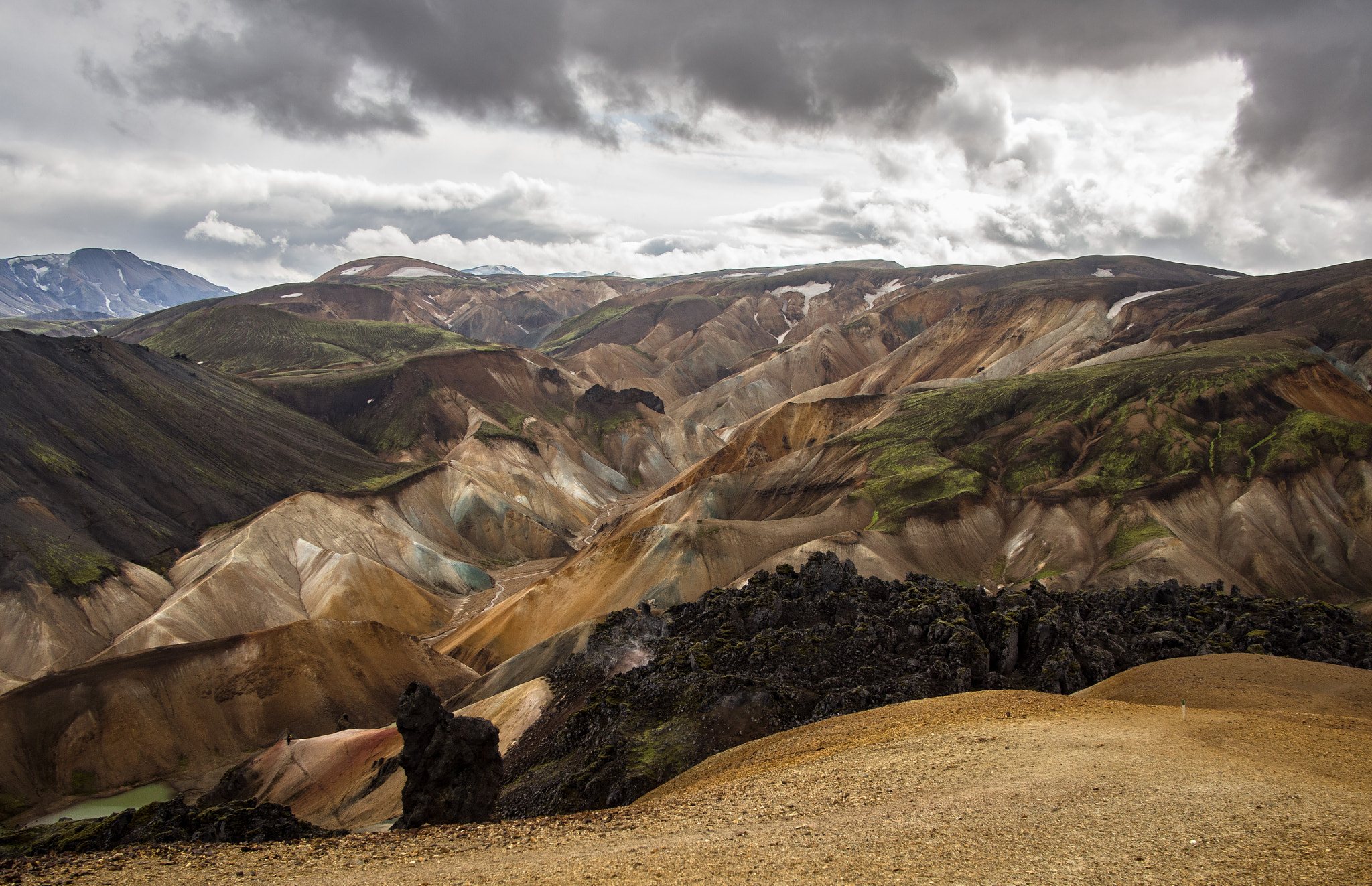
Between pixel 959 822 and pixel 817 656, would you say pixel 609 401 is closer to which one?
pixel 817 656

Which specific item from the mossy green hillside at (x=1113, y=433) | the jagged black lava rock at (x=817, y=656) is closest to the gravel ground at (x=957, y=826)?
the jagged black lava rock at (x=817, y=656)

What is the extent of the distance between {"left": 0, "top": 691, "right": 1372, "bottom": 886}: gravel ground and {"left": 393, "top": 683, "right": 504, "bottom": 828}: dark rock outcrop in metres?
7.50

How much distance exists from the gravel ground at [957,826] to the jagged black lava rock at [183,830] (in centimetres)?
495

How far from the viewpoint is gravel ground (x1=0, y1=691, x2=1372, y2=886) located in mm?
13555

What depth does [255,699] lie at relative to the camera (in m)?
57.0

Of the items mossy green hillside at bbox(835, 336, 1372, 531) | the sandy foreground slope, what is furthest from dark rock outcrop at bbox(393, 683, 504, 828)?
mossy green hillside at bbox(835, 336, 1372, 531)

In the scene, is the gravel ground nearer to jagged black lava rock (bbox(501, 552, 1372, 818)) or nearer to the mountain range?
jagged black lava rock (bbox(501, 552, 1372, 818))

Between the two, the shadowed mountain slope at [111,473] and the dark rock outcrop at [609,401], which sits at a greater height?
the dark rock outcrop at [609,401]

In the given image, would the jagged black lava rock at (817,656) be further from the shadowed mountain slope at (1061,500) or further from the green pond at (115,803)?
the shadowed mountain slope at (1061,500)

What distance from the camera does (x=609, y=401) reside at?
7392 inches

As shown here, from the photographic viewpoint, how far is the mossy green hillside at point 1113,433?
285ft

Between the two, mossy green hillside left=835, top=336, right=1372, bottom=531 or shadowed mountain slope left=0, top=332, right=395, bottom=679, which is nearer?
shadowed mountain slope left=0, top=332, right=395, bottom=679

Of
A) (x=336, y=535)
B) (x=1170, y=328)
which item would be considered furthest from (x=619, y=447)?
(x=1170, y=328)

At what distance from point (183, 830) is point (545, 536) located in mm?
98776
